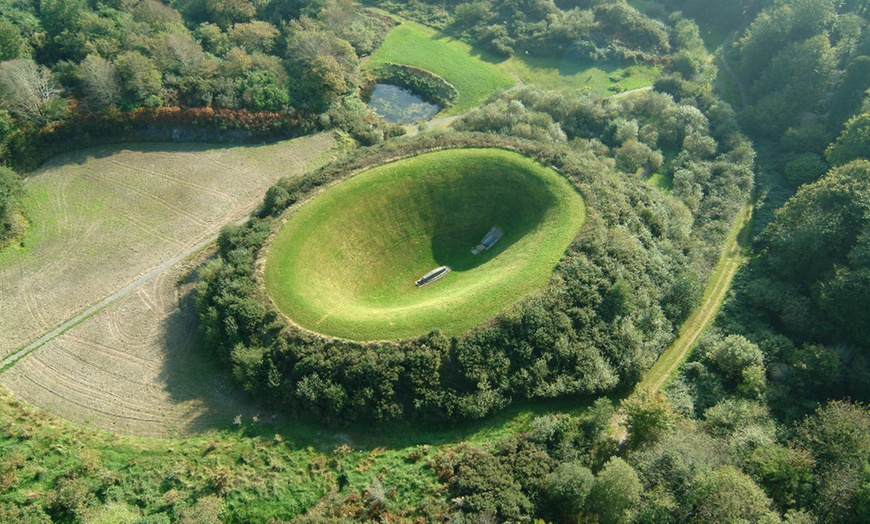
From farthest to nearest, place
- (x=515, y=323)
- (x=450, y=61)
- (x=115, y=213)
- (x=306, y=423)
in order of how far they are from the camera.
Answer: (x=450, y=61)
(x=115, y=213)
(x=515, y=323)
(x=306, y=423)

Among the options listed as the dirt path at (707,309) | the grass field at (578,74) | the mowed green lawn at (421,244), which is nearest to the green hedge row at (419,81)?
the grass field at (578,74)

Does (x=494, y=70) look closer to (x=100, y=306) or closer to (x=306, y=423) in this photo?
(x=100, y=306)

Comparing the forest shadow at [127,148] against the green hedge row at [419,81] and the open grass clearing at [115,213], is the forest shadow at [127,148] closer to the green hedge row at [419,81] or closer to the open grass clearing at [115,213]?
the open grass clearing at [115,213]

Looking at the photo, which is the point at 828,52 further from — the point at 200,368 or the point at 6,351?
the point at 6,351

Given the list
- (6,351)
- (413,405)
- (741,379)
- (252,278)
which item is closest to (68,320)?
(6,351)

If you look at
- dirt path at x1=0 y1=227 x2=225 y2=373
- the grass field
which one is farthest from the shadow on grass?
the grass field

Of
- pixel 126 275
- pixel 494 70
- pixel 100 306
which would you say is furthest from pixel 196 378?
pixel 494 70
